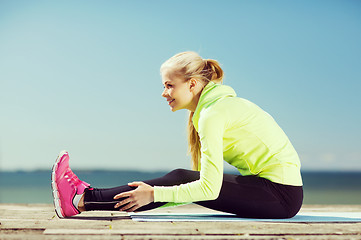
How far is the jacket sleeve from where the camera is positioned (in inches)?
109

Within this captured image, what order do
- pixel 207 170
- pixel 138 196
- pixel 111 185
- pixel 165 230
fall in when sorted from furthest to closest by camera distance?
1. pixel 111 185
2. pixel 138 196
3. pixel 207 170
4. pixel 165 230

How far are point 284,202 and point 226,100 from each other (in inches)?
31.9

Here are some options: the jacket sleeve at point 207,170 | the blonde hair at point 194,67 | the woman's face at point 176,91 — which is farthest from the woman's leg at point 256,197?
the blonde hair at point 194,67

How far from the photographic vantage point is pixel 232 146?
302 cm

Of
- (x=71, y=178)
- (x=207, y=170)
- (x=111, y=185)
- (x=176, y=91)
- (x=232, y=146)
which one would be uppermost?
(x=176, y=91)

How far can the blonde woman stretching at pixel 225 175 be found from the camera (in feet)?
9.64

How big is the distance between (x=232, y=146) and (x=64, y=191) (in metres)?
1.17

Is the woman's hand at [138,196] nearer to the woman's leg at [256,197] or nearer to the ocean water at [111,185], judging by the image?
the woman's leg at [256,197]

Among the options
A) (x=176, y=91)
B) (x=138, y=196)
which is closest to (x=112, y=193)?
(x=138, y=196)

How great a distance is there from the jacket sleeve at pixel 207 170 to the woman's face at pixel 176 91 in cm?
29

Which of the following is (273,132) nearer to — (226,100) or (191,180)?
(226,100)

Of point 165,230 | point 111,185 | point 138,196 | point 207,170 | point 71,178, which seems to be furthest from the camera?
point 111,185

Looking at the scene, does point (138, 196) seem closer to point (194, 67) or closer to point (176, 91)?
point (176, 91)

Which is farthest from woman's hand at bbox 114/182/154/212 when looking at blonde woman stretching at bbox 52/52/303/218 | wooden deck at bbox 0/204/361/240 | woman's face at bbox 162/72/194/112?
woman's face at bbox 162/72/194/112
